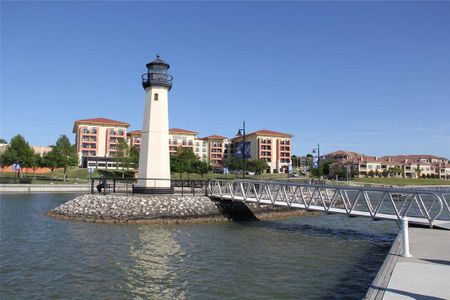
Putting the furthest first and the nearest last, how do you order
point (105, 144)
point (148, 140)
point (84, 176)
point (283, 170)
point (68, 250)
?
point (283, 170) → point (105, 144) → point (84, 176) → point (148, 140) → point (68, 250)

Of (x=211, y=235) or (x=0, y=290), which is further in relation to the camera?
(x=211, y=235)

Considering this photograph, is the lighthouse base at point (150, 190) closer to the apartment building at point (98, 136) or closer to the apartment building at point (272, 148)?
the apartment building at point (98, 136)

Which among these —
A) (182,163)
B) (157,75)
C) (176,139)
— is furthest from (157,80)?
(176,139)

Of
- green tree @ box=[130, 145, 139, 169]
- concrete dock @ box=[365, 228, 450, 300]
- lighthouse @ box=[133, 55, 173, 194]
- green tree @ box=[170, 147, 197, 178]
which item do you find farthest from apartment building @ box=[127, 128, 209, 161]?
concrete dock @ box=[365, 228, 450, 300]

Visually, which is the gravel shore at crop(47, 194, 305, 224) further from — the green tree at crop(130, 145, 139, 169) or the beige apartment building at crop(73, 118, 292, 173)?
the beige apartment building at crop(73, 118, 292, 173)

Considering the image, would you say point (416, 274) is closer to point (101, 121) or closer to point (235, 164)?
point (235, 164)

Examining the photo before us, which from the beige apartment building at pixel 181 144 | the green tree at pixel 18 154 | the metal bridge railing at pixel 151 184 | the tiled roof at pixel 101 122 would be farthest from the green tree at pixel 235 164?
the metal bridge railing at pixel 151 184

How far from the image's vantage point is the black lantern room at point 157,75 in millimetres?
31078

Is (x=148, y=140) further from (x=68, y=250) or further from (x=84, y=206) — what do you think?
(x=68, y=250)

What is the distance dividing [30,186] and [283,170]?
339 ft

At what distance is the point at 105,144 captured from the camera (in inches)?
4897

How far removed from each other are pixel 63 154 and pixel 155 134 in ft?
196

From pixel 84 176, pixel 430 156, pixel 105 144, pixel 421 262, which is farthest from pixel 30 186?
pixel 430 156

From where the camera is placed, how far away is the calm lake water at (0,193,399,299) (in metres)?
11.4
